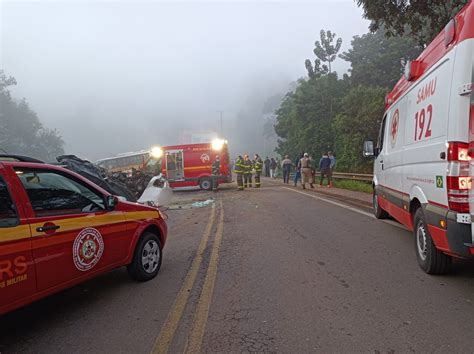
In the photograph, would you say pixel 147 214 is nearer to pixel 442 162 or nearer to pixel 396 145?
pixel 442 162

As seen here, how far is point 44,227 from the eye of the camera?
11.3ft

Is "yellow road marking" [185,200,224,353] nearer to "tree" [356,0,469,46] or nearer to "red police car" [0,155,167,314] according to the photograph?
"red police car" [0,155,167,314]

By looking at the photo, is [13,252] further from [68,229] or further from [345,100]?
[345,100]

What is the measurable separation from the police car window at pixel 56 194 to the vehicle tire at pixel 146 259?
82 centimetres

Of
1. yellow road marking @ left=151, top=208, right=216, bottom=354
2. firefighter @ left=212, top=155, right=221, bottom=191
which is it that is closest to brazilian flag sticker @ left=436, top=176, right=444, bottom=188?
yellow road marking @ left=151, top=208, right=216, bottom=354

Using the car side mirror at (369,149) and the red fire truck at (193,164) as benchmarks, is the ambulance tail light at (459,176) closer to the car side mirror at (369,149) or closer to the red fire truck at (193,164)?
the car side mirror at (369,149)

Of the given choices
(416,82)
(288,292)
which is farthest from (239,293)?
(416,82)

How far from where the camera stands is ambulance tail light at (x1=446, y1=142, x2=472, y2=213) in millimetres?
3680

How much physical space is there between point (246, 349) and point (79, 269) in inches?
75.1

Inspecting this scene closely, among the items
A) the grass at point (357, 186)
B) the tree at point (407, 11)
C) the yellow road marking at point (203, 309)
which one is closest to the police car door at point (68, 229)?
the yellow road marking at point (203, 309)

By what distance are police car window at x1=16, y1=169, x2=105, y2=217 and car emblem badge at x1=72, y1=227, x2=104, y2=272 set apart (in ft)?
A: 0.89

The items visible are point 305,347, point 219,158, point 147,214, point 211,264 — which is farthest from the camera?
point 219,158

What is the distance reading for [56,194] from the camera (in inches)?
153

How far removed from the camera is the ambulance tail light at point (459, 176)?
3.68m
